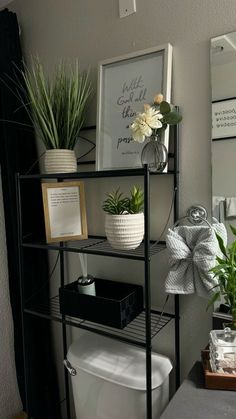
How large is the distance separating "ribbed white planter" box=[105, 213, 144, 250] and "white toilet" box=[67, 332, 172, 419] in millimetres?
447

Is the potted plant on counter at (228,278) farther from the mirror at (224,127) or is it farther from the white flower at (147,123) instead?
the white flower at (147,123)

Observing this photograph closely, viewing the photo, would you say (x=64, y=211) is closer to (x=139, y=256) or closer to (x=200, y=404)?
(x=139, y=256)

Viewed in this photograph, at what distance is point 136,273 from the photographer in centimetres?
119

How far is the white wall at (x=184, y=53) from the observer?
98cm

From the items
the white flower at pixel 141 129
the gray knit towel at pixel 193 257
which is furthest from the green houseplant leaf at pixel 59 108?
the gray knit towel at pixel 193 257

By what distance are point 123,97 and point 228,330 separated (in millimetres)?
875

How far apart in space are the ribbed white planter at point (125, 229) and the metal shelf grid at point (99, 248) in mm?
38

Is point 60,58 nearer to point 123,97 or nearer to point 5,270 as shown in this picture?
point 123,97

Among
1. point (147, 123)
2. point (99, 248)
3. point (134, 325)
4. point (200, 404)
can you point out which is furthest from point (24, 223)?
point (200, 404)

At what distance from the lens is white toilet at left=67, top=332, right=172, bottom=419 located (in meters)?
0.99

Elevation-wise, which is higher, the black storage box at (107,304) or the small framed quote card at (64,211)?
the small framed quote card at (64,211)

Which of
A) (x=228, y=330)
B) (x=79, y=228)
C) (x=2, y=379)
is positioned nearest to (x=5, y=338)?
(x=2, y=379)

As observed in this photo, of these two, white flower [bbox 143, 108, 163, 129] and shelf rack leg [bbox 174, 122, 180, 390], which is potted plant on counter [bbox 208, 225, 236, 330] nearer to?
shelf rack leg [bbox 174, 122, 180, 390]

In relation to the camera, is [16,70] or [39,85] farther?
[16,70]
